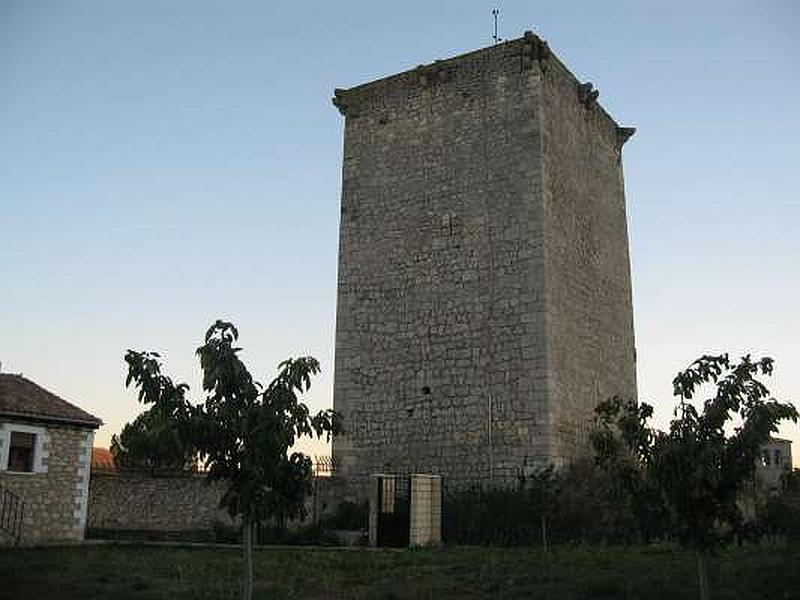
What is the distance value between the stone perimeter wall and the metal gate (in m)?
4.37

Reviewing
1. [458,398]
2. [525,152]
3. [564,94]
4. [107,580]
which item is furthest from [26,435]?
[564,94]

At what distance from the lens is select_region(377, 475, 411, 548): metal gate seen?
51.9 feet

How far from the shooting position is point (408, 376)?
1883 centimetres

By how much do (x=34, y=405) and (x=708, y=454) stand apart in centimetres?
1401

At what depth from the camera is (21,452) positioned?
16.9 metres

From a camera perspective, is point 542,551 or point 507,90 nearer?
point 542,551

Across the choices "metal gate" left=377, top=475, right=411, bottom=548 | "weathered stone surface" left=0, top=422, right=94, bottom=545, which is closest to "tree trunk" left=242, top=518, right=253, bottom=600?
"metal gate" left=377, top=475, right=411, bottom=548

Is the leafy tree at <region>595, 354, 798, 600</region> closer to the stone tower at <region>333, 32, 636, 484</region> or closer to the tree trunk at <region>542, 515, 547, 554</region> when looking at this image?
the tree trunk at <region>542, 515, 547, 554</region>

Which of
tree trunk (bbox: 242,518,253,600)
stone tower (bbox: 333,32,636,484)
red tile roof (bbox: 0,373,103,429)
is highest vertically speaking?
stone tower (bbox: 333,32,636,484)

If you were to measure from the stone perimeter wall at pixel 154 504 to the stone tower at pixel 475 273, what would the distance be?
3.35 meters

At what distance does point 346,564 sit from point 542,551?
132 inches

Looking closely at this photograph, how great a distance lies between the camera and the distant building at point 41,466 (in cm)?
1644

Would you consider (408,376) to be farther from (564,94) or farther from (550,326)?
(564,94)

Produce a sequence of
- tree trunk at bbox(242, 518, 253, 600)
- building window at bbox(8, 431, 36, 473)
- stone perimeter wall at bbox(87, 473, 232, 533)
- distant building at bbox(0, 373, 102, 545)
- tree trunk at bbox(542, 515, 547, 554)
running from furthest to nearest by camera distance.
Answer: stone perimeter wall at bbox(87, 473, 232, 533), building window at bbox(8, 431, 36, 473), distant building at bbox(0, 373, 102, 545), tree trunk at bbox(542, 515, 547, 554), tree trunk at bbox(242, 518, 253, 600)
